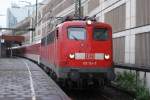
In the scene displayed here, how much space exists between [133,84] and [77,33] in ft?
12.6

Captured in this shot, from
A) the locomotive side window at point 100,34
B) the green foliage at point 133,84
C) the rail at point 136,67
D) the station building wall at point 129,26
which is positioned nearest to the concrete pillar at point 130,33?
the station building wall at point 129,26

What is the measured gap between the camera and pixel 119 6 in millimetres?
31297

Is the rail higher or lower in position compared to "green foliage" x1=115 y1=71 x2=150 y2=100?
higher

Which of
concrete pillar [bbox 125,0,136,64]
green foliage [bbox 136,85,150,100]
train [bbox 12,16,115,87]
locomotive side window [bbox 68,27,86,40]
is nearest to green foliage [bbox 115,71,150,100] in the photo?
green foliage [bbox 136,85,150,100]

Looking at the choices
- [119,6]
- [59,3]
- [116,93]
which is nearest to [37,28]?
[59,3]

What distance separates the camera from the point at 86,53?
1956cm

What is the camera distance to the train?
63.4 ft

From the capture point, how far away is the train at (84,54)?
19.3m

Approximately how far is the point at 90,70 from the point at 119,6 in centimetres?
1265

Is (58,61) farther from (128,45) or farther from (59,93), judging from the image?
(128,45)

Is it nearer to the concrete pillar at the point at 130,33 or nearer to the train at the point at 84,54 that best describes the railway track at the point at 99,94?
the train at the point at 84,54

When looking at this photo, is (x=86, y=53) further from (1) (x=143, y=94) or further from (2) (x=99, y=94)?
(1) (x=143, y=94)

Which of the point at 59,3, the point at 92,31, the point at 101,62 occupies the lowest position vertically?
the point at 101,62

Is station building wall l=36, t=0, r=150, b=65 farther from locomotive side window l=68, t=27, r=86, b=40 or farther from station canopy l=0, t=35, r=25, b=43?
station canopy l=0, t=35, r=25, b=43
